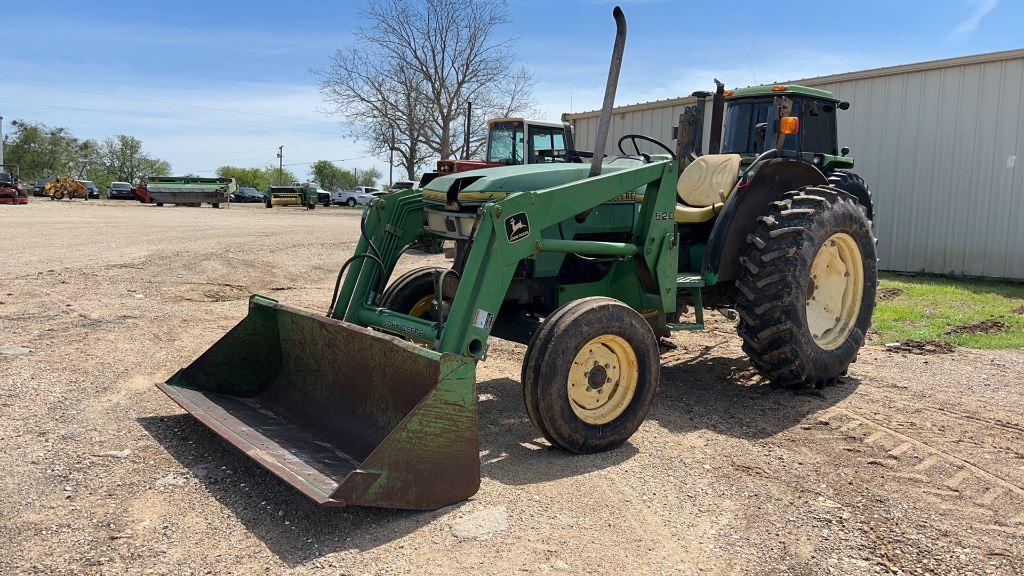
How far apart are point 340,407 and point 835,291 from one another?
3.77 meters

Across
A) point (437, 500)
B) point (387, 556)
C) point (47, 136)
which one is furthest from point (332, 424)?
point (47, 136)

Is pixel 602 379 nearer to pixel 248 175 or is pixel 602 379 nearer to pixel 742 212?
pixel 742 212

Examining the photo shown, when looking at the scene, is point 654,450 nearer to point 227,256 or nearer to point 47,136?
point 227,256

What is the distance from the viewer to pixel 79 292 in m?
8.58

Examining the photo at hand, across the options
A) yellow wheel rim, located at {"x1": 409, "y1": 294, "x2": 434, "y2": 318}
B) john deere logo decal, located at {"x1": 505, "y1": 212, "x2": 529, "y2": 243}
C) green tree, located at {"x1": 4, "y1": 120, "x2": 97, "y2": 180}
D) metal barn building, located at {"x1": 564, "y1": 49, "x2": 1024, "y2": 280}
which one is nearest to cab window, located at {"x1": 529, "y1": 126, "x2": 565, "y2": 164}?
metal barn building, located at {"x1": 564, "y1": 49, "x2": 1024, "y2": 280}

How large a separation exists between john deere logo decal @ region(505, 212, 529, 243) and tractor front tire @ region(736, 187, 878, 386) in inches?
72.1

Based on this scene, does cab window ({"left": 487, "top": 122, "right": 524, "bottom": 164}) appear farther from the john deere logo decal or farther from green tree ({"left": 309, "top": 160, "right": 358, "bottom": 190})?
green tree ({"left": 309, "top": 160, "right": 358, "bottom": 190})

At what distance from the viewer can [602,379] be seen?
4.17m


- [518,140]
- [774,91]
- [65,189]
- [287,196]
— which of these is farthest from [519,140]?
Result: [65,189]

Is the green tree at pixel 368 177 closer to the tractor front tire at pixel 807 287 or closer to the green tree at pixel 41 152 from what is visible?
the green tree at pixel 41 152

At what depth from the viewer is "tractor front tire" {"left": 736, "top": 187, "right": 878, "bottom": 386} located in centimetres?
513

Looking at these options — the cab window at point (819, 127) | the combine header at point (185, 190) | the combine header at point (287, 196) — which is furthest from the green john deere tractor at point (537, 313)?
the combine header at point (287, 196)

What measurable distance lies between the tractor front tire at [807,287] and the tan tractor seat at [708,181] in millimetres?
419

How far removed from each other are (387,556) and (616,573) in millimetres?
869
